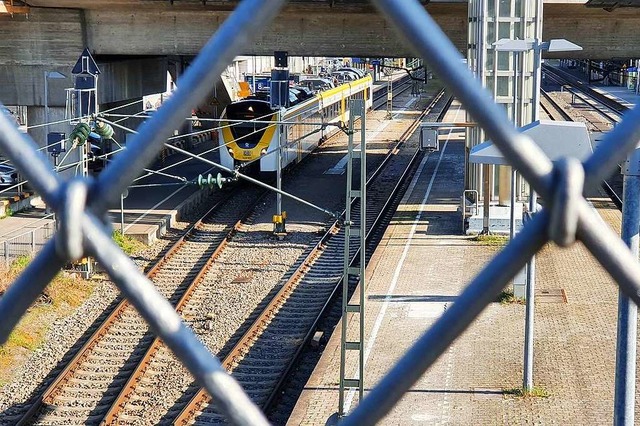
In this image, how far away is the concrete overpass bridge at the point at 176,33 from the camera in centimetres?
1939

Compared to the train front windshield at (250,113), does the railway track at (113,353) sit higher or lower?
lower

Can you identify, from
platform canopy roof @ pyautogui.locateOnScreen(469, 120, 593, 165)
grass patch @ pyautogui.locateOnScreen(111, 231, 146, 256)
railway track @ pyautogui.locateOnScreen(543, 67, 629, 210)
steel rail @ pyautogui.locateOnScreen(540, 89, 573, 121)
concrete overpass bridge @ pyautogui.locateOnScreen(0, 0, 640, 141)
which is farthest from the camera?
steel rail @ pyautogui.locateOnScreen(540, 89, 573, 121)

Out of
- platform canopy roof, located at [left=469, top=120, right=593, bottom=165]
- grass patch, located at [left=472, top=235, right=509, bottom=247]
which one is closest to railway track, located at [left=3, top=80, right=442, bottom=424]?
grass patch, located at [left=472, top=235, right=509, bottom=247]

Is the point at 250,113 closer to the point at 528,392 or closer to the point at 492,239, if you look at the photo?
the point at 492,239

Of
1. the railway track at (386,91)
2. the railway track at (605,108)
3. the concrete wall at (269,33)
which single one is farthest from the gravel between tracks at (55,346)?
the railway track at (386,91)

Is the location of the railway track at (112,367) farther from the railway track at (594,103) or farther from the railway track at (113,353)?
the railway track at (594,103)

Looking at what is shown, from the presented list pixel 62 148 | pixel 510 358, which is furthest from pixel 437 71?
pixel 62 148

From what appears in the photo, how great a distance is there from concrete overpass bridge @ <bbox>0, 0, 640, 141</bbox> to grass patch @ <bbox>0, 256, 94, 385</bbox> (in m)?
6.41

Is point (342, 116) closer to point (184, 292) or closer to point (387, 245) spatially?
point (387, 245)

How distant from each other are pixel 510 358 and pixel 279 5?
31.6 ft

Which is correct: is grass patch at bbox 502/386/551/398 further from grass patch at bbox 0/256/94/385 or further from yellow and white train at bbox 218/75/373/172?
yellow and white train at bbox 218/75/373/172

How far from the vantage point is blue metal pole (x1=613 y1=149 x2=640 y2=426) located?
444 cm

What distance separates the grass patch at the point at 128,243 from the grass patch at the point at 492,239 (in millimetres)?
5638

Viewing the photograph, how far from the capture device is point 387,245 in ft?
54.2
